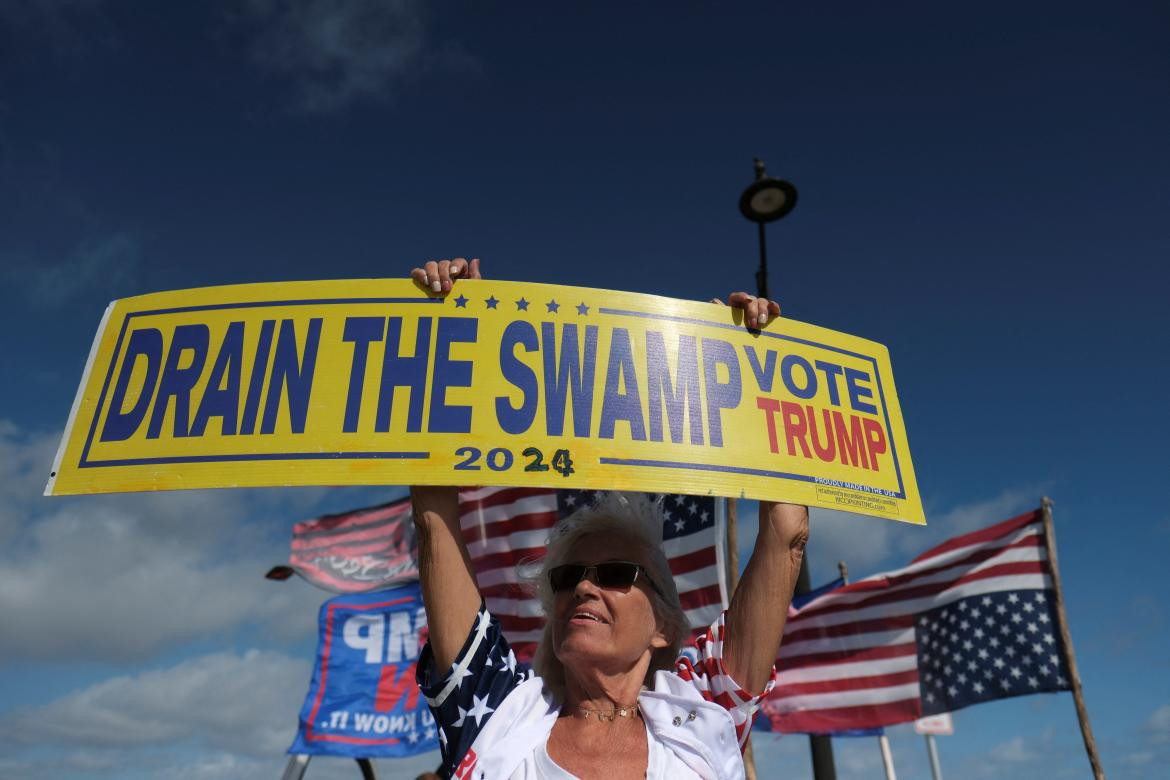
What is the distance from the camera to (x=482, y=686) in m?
2.26

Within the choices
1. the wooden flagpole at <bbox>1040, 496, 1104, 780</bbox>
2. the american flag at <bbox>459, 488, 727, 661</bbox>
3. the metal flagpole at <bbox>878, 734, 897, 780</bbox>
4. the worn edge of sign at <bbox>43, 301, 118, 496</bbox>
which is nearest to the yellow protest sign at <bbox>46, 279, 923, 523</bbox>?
the worn edge of sign at <bbox>43, 301, 118, 496</bbox>

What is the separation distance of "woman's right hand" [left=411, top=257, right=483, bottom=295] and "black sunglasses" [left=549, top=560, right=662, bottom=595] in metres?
1.04

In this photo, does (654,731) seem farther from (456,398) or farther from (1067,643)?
(1067,643)

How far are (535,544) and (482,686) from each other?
5.69 metres

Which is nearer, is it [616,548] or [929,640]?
[616,548]

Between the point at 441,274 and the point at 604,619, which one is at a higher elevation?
the point at 441,274

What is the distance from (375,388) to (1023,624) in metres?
7.70

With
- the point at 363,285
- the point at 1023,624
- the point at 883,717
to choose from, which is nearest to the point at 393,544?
the point at 883,717

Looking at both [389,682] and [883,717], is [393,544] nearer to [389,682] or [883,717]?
[389,682]

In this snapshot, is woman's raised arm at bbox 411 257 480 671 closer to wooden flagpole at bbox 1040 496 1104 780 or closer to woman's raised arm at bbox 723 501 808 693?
woman's raised arm at bbox 723 501 808 693

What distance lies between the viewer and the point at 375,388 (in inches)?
96.8

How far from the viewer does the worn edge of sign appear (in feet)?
7.79

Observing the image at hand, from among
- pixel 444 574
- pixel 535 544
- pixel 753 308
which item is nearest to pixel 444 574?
pixel 444 574

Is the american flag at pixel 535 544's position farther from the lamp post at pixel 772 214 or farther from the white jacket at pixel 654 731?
the white jacket at pixel 654 731
